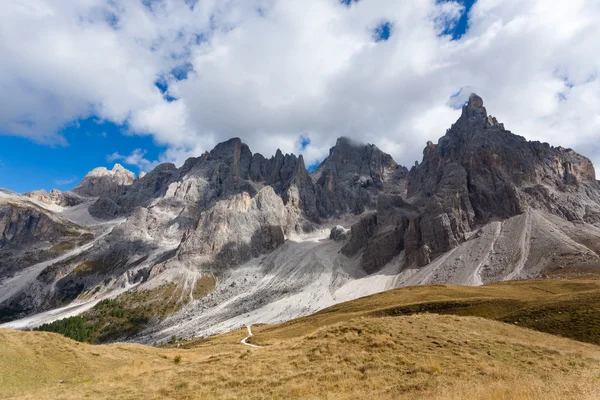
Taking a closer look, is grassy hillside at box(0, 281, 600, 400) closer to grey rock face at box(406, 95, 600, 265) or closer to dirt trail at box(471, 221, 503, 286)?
dirt trail at box(471, 221, 503, 286)

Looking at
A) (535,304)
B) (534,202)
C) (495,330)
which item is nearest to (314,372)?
(495,330)

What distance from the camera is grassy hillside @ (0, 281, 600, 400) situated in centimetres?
1752

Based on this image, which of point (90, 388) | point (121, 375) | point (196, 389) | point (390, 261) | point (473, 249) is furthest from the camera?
point (390, 261)

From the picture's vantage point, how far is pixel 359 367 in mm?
21656

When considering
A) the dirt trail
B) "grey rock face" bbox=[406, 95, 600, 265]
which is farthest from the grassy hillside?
"grey rock face" bbox=[406, 95, 600, 265]

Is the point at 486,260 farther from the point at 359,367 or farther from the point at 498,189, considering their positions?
the point at 359,367

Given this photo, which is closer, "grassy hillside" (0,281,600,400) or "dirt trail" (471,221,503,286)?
"grassy hillside" (0,281,600,400)

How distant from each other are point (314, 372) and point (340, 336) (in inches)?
305

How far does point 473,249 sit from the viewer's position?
143250 mm

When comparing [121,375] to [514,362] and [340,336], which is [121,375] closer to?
[340,336]

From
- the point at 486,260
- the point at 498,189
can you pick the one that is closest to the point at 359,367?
the point at 486,260

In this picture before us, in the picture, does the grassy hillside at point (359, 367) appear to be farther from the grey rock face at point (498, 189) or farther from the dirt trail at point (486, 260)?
the grey rock face at point (498, 189)

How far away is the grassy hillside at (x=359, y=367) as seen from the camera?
17.5m

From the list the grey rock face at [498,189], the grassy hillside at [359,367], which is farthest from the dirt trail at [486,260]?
the grassy hillside at [359,367]
